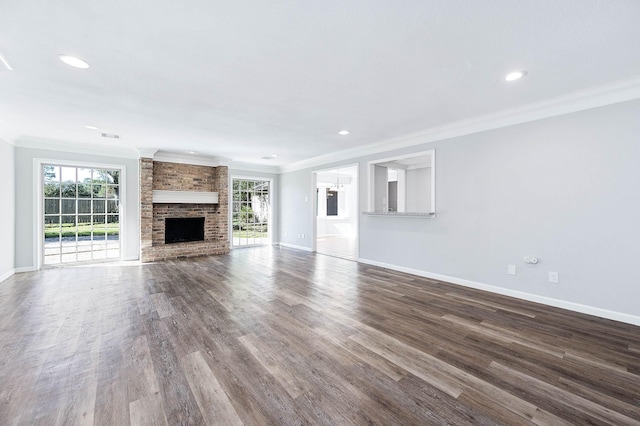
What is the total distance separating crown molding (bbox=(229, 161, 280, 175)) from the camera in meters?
7.82

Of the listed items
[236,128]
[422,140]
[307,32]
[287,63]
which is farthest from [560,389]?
[236,128]

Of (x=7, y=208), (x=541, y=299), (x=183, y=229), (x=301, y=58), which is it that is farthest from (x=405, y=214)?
(x=7, y=208)

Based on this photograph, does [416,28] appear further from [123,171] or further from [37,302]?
[123,171]

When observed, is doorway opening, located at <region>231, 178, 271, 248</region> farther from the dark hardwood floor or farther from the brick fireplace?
the dark hardwood floor

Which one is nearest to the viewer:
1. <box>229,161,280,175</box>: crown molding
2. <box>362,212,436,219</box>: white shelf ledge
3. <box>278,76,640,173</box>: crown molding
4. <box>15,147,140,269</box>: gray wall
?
<box>278,76,640,173</box>: crown molding

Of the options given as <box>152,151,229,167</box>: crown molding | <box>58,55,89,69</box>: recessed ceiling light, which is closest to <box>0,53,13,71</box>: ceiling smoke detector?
<box>58,55,89,69</box>: recessed ceiling light

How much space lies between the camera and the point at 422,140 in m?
4.72

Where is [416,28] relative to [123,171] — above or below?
above

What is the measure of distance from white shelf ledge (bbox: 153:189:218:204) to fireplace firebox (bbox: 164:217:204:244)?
49 cm

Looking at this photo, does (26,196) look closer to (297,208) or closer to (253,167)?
(253,167)

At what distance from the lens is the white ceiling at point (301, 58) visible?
70.1 inches

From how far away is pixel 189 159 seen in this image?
6977 mm

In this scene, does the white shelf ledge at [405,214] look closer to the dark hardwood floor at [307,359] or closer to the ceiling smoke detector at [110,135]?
the dark hardwood floor at [307,359]

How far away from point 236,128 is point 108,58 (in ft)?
7.11
